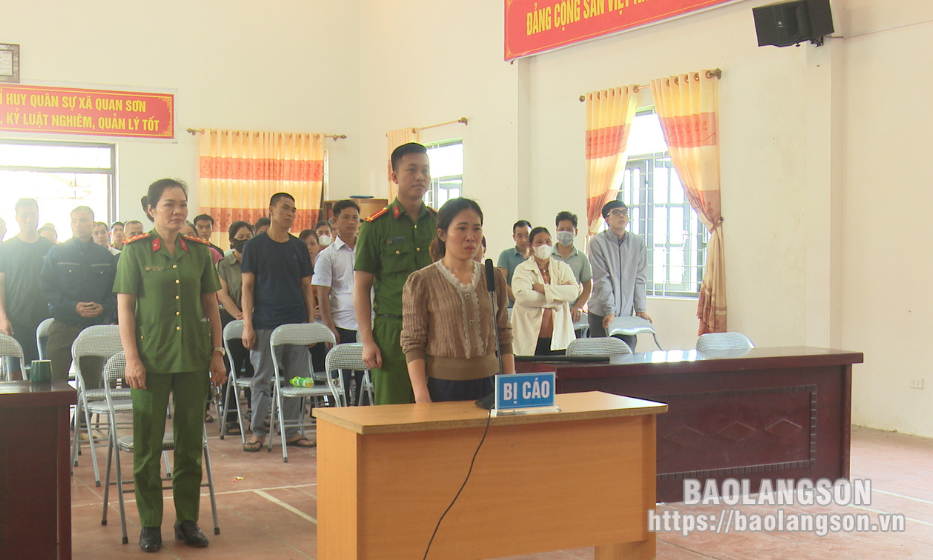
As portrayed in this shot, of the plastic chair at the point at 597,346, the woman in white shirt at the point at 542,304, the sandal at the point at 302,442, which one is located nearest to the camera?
the plastic chair at the point at 597,346

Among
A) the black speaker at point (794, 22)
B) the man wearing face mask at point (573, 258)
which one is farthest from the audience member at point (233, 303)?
the black speaker at point (794, 22)

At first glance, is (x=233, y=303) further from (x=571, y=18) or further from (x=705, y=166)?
(x=571, y=18)

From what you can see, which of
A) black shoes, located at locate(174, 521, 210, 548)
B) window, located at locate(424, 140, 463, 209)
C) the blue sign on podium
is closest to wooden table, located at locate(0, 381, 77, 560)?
black shoes, located at locate(174, 521, 210, 548)

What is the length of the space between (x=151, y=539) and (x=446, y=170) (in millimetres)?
8123

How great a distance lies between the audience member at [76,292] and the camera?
553 cm

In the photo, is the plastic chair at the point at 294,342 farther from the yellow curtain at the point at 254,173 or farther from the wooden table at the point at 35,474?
the yellow curtain at the point at 254,173

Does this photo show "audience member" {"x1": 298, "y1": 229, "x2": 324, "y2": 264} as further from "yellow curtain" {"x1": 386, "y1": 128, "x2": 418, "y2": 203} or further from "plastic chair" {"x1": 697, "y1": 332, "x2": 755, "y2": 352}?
"plastic chair" {"x1": 697, "y1": 332, "x2": 755, "y2": 352}

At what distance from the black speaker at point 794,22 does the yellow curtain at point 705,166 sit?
991mm

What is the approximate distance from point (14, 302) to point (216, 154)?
6.30m

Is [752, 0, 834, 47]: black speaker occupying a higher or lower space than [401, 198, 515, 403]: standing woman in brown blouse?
higher

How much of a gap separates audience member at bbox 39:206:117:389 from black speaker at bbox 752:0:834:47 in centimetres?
490

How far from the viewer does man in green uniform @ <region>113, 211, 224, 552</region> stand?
11.5ft

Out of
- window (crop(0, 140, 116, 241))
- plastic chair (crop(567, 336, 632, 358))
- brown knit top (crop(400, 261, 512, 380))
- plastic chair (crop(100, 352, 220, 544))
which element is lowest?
plastic chair (crop(100, 352, 220, 544))

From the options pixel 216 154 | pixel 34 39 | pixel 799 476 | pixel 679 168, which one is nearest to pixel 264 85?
pixel 216 154
